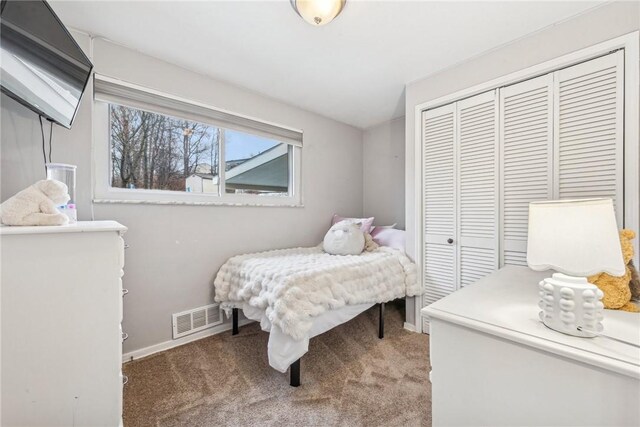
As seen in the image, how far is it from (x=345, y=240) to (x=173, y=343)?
1630 mm

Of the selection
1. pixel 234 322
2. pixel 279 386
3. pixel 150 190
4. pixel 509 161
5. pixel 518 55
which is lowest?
pixel 279 386

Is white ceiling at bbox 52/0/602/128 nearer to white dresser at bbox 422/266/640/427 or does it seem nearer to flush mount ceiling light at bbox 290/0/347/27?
flush mount ceiling light at bbox 290/0/347/27

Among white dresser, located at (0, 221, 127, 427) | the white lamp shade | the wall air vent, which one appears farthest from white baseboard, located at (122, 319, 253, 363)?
the white lamp shade

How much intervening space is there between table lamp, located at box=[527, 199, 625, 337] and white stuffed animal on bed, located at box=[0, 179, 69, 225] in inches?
71.2

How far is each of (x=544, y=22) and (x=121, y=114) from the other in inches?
114

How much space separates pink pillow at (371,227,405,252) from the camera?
2.53 meters

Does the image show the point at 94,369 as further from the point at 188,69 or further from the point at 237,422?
the point at 188,69

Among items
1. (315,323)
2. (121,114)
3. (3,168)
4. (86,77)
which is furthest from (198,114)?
(315,323)

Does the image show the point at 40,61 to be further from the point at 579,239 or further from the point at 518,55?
the point at 518,55

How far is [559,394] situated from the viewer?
2.28ft

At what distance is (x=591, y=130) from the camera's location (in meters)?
1.47

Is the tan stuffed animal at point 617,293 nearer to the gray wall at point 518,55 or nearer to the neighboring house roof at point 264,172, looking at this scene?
the gray wall at point 518,55

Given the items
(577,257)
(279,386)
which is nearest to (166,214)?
(279,386)

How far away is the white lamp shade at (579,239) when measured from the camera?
73 cm
